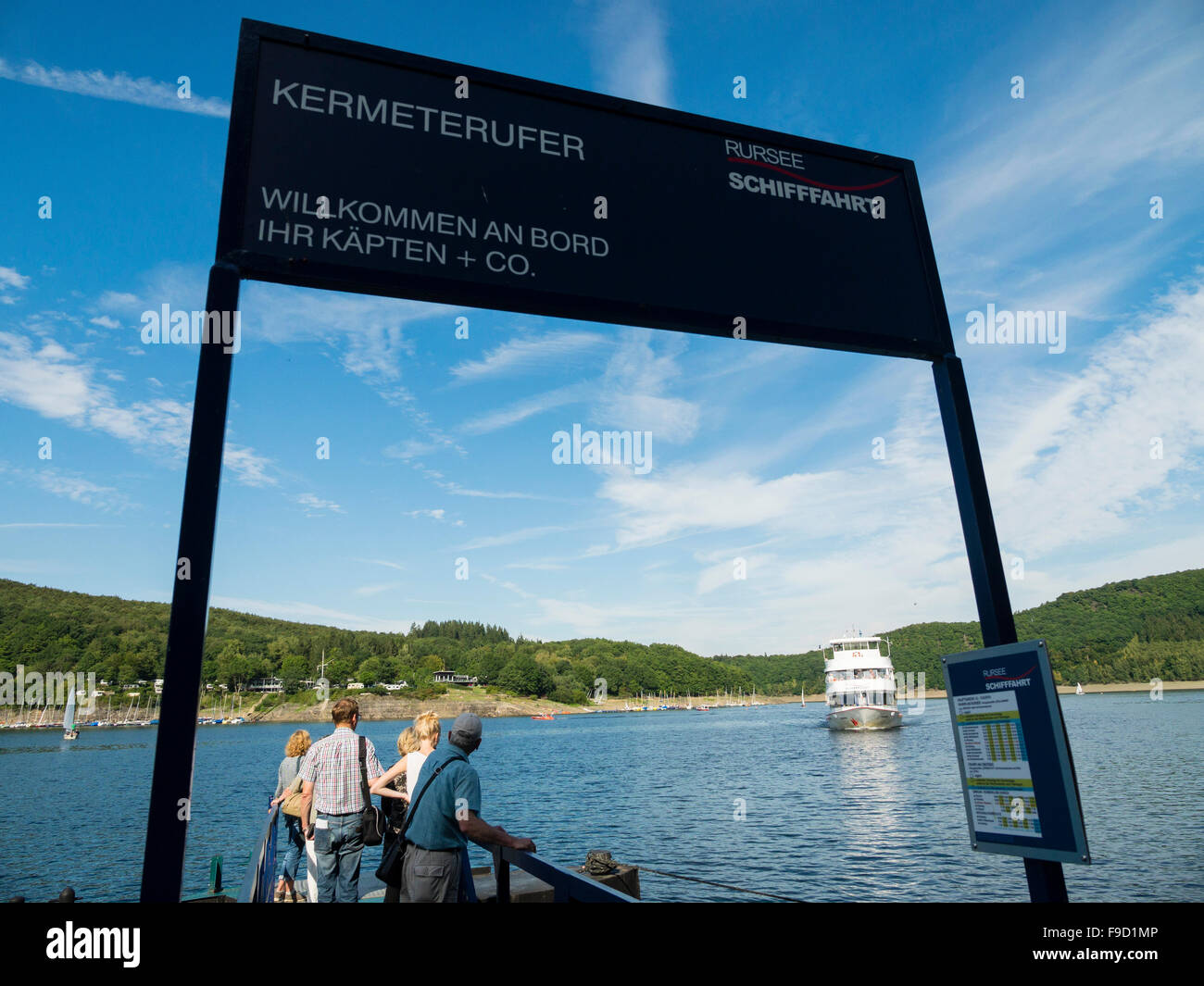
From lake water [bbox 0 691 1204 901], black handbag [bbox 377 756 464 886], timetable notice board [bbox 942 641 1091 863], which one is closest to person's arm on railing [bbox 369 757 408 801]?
black handbag [bbox 377 756 464 886]

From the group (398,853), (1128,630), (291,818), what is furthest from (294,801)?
(1128,630)

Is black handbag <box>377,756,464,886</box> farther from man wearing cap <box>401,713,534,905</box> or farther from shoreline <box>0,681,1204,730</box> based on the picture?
shoreline <box>0,681,1204,730</box>

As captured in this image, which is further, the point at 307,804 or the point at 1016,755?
the point at 307,804

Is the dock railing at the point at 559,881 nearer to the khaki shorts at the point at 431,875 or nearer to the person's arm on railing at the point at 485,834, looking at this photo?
the person's arm on railing at the point at 485,834

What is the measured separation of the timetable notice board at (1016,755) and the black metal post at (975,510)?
174mm

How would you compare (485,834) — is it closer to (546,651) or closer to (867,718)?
(867,718)

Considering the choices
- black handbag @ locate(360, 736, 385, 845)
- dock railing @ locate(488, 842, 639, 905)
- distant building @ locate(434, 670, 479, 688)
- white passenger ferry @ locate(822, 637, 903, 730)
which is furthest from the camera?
distant building @ locate(434, 670, 479, 688)

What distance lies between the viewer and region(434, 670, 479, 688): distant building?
167 meters

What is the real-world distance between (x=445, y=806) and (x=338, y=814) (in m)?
2.61

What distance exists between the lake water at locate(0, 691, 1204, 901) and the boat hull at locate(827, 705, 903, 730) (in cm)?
176

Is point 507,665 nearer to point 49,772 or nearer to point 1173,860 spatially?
point 49,772

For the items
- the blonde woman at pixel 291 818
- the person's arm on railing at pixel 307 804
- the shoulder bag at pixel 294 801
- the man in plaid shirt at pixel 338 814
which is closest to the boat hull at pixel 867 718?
the blonde woman at pixel 291 818

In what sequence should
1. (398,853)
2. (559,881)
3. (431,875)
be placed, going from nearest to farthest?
1. (559,881)
2. (431,875)
3. (398,853)

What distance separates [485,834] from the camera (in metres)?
3.88
